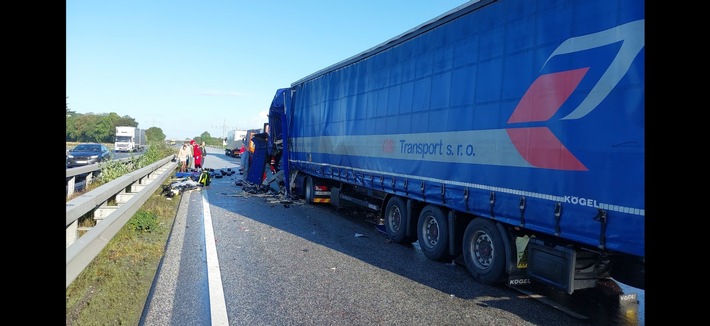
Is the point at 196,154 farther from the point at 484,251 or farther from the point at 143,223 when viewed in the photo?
the point at 484,251

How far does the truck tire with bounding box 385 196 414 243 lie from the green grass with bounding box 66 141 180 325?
3.96 m

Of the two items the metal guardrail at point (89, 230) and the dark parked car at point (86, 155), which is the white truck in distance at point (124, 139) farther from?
the metal guardrail at point (89, 230)

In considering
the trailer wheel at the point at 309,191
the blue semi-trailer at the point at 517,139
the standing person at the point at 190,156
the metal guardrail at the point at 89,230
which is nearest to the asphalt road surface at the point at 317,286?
the blue semi-trailer at the point at 517,139

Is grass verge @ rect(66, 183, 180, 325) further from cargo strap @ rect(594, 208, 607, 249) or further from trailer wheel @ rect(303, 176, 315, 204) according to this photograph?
trailer wheel @ rect(303, 176, 315, 204)

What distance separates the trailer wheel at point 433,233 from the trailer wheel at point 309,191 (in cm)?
589

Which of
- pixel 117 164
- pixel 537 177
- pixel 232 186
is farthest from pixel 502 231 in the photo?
pixel 232 186

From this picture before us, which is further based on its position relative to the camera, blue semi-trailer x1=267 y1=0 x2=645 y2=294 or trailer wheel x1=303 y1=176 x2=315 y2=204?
trailer wheel x1=303 y1=176 x2=315 y2=204

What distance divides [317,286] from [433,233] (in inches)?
99.9

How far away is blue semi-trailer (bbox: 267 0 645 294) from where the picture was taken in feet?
13.9

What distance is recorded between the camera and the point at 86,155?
982 inches

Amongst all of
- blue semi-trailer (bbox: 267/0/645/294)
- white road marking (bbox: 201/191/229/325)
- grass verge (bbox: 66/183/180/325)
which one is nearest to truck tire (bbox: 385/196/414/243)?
blue semi-trailer (bbox: 267/0/645/294)

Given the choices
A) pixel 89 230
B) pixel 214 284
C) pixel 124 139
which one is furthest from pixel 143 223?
pixel 124 139

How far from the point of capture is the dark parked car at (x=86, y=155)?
23.2m
